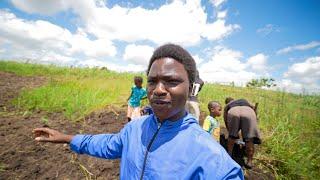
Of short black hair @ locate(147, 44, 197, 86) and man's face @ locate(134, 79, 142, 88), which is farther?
man's face @ locate(134, 79, 142, 88)

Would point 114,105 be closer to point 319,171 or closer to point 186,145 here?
point 319,171

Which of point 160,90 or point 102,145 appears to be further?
point 102,145

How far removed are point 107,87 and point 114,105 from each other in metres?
2.69

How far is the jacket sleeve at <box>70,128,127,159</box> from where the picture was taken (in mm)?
1759

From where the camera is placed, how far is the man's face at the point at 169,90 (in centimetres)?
146

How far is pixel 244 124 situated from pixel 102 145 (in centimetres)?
383

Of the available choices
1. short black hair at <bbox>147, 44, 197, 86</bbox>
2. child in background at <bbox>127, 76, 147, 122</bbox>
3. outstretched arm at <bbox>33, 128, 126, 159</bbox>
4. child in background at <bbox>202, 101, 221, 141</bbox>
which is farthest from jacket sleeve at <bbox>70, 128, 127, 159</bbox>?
child in background at <bbox>127, 76, 147, 122</bbox>

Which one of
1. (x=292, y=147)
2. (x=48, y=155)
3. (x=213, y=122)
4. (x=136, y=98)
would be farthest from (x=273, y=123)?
(x=48, y=155)

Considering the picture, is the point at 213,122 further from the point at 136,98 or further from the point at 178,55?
the point at 178,55

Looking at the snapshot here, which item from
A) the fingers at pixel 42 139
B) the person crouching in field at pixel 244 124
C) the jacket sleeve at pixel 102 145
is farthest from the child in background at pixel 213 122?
the fingers at pixel 42 139

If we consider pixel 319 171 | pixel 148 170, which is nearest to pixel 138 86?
pixel 319 171

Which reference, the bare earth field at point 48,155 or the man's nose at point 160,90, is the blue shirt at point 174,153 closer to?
the man's nose at point 160,90

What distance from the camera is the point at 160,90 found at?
1.46 metres

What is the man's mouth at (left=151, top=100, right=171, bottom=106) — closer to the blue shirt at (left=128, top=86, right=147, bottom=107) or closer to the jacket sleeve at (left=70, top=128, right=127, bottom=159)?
the jacket sleeve at (left=70, top=128, right=127, bottom=159)
